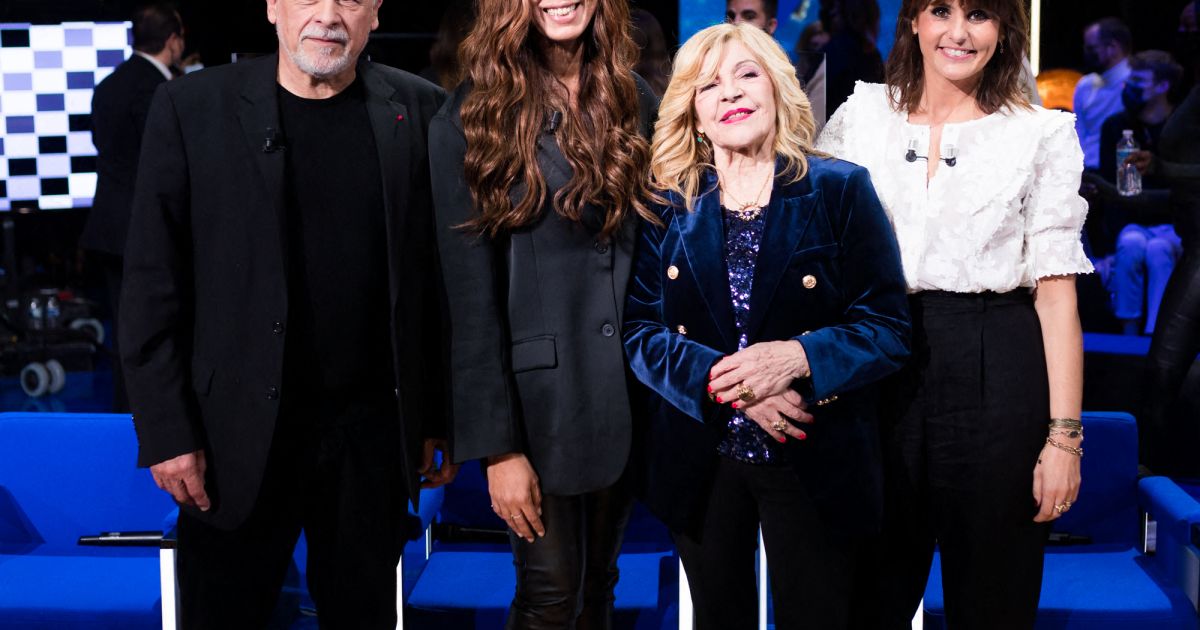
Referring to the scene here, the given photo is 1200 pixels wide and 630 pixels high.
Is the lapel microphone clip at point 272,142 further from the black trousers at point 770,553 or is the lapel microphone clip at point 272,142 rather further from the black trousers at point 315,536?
the black trousers at point 770,553

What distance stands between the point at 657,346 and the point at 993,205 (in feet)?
2.14

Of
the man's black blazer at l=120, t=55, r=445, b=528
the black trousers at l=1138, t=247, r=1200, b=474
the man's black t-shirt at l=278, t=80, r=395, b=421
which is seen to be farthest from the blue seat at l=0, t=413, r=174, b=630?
the black trousers at l=1138, t=247, r=1200, b=474

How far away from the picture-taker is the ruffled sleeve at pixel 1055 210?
211cm

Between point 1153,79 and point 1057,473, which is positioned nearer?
point 1057,473

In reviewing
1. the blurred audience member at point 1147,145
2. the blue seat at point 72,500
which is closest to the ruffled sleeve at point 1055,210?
the blue seat at point 72,500

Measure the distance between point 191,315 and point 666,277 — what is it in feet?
2.81

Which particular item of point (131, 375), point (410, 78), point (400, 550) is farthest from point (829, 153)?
point (131, 375)

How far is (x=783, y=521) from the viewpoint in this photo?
2.05 m

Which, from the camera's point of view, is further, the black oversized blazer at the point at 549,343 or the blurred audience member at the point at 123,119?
the blurred audience member at the point at 123,119

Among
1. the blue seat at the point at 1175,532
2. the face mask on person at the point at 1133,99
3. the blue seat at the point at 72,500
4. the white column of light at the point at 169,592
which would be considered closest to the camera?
the white column of light at the point at 169,592

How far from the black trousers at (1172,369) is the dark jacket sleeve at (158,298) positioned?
379cm

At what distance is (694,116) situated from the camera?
2152 millimetres

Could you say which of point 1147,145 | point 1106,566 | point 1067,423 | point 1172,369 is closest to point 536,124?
point 1067,423

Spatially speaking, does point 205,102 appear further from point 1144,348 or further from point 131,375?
point 1144,348
